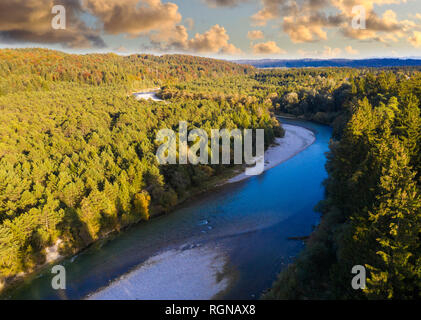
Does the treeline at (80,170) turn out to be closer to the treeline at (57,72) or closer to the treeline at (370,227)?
the treeline at (370,227)

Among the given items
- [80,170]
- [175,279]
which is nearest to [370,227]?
[175,279]

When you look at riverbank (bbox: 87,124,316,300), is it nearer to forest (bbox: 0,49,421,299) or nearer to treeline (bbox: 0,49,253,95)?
forest (bbox: 0,49,421,299)

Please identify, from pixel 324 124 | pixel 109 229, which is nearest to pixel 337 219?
pixel 109 229

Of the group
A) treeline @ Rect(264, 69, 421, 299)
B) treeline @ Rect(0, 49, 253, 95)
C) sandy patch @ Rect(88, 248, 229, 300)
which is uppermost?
treeline @ Rect(0, 49, 253, 95)

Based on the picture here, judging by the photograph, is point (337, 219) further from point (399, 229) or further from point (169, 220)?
point (169, 220)

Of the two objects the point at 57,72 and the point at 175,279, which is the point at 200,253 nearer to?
the point at 175,279

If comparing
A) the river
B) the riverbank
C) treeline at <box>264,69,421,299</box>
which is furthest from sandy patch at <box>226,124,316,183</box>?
treeline at <box>264,69,421,299</box>

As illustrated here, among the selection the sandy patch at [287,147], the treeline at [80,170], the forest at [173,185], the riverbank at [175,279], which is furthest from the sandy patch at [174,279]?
the sandy patch at [287,147]
